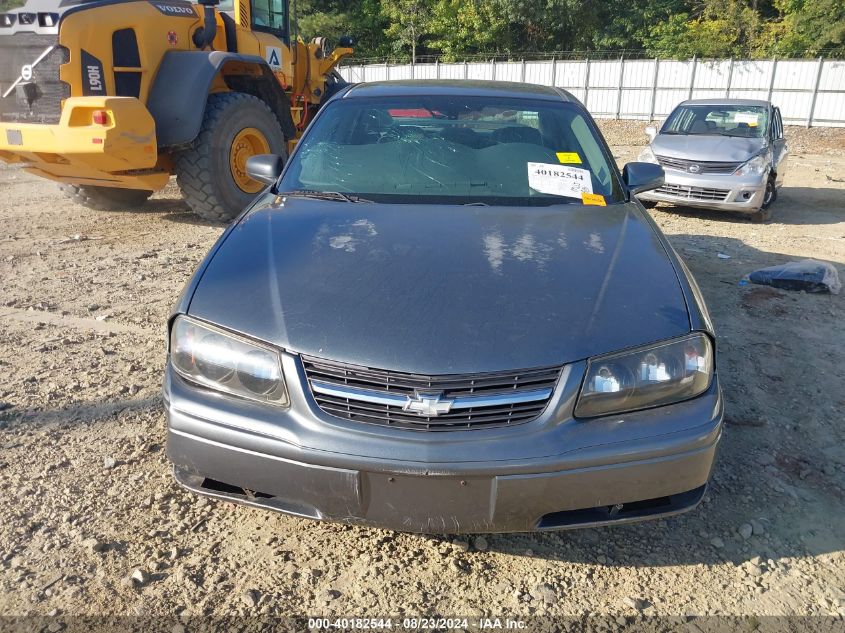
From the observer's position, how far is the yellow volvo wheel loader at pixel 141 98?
17.4 ft

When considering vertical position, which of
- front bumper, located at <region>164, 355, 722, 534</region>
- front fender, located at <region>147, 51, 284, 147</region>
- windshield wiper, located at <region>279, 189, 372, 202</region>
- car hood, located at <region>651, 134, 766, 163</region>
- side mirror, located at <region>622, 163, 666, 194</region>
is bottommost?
front bumper, located at <region>164, 355, 722, 534</region>

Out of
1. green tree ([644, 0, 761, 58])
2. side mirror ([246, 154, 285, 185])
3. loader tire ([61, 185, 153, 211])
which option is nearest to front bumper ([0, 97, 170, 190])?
loader tire ([61, 185, 153, 211])

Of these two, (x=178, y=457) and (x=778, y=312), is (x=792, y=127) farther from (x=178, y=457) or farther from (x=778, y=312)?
(x=178, y=457)

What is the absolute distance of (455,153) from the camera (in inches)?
126

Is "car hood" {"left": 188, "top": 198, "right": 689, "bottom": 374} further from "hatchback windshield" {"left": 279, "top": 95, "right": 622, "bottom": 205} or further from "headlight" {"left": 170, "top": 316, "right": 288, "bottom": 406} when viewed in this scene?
"hatchback windshield" {"left": 279, "top": 95, "right": 622, "bottom": 205}

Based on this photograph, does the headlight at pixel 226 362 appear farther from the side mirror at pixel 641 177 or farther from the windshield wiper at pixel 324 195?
the side mirror at pixel 641 177

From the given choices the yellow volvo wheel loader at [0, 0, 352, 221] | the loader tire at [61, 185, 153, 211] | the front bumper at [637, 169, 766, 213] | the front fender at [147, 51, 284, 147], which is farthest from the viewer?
the front bumper at [637, 169, 766, 213]

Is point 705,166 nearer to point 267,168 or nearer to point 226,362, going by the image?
point 267,168

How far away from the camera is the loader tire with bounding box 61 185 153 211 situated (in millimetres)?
7219

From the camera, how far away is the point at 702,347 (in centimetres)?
200

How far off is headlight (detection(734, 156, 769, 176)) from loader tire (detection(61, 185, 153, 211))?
7.18 m

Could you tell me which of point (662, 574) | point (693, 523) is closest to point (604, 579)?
point (662, 574)

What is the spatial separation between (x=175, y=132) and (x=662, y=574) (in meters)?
5.52

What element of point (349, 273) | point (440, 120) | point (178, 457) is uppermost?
point (440, 120)
